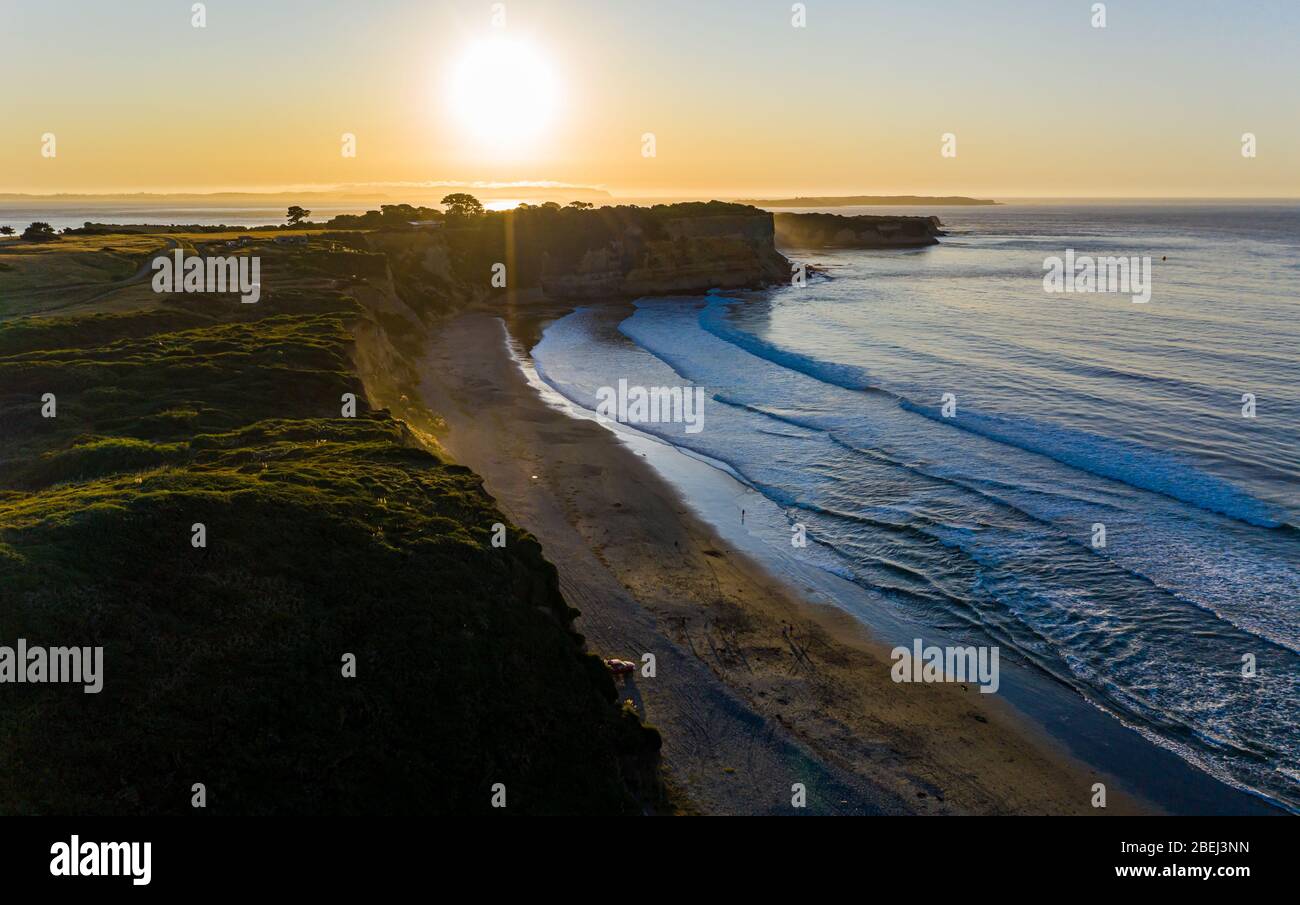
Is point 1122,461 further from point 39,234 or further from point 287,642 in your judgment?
point 39,234

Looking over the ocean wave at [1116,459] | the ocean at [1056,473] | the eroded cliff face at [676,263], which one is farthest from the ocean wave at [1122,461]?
the eroded cliff face at [676,263]

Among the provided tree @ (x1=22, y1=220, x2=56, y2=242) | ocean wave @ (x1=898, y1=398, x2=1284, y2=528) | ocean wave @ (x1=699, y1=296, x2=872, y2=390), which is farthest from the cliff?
ocean wave @ (x1=898, y1=398, x2=1284, y2=528)

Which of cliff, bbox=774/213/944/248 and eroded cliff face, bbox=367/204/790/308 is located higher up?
cliff, bbox=774/213/944/248

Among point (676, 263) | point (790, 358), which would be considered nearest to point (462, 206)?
point (676, 263)

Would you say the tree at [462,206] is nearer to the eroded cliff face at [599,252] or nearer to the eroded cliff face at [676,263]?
the eroded cliff face at [599,252]

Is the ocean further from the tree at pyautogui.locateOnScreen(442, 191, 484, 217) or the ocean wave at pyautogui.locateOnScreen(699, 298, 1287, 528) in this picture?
the tree at pyautogui.locateOnScreen(442, 191, 484, 217)

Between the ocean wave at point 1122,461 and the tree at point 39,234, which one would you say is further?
the tree at point 39,234
